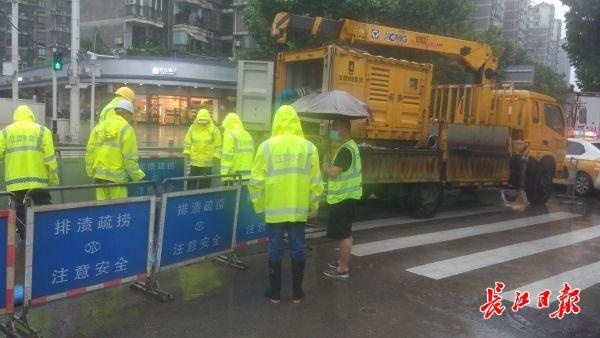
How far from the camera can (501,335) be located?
455 centimetres

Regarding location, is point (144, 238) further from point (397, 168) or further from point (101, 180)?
point (397, 168)

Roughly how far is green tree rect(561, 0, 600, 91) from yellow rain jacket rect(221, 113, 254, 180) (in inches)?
645

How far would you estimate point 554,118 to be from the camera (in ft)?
40.8

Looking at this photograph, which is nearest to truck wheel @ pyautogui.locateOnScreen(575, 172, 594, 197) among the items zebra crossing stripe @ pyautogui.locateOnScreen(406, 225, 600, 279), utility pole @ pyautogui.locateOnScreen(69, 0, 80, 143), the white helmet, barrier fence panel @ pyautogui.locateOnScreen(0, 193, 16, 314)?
zebra crossing stripe @ pyautogui.locateOnScreen(406, 225, 600, 279)

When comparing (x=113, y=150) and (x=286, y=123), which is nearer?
(x=286, y=123)

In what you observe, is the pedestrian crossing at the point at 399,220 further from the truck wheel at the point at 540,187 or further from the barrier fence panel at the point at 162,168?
the barrier fence panel at the point at 162,168

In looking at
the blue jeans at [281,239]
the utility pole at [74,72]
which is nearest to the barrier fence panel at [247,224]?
the blue jeans at [281,239]

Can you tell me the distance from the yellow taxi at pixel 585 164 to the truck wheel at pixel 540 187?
2.20 metres

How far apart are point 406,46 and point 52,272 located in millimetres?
8358

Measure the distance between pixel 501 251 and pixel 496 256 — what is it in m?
0.36

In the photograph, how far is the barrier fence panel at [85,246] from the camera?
392cm

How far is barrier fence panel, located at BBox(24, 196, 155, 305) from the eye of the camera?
3.92 metres

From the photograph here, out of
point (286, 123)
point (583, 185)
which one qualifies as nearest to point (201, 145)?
point (286, 123)

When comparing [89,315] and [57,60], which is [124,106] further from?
[57,60]
